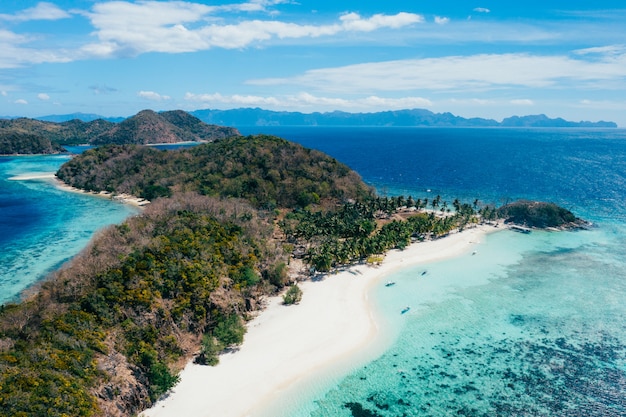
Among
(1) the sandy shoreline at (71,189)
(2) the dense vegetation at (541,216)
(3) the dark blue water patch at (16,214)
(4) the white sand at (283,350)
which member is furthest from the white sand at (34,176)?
(2) the dense vegetation at (541,216)

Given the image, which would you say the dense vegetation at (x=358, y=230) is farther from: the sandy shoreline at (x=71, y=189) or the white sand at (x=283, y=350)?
the sandy shoreline at (x=71, y=189)

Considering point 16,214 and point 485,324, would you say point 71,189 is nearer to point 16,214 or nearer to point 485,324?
point 16,214

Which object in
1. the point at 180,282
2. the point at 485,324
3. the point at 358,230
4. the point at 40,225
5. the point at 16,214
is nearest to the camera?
the point at 180,282

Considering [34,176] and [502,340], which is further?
[34,176]

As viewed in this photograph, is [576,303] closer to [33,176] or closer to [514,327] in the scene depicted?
[514,327]

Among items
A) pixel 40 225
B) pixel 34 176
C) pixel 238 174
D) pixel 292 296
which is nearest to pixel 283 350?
pixel 292 296
